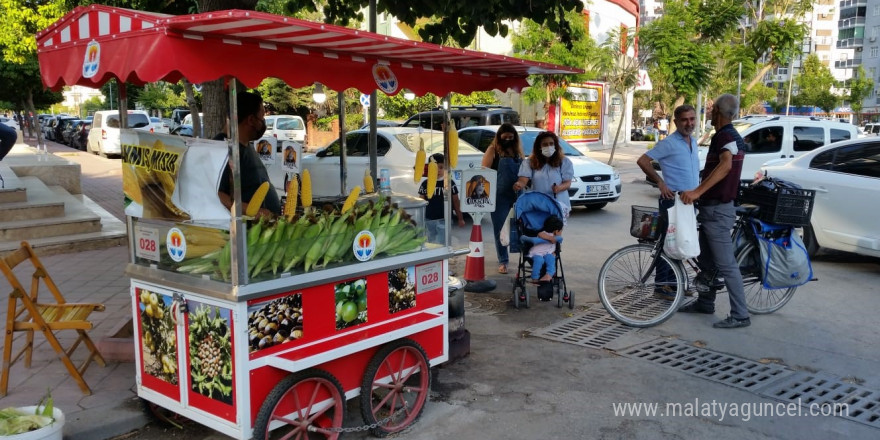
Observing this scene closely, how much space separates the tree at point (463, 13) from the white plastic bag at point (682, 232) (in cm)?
233

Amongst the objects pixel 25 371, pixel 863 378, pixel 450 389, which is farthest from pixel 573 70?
pixel 25 371

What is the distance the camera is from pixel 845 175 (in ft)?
26.6

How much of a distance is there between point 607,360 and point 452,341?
47.9 inches

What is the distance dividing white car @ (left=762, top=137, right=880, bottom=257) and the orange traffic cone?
3636mm

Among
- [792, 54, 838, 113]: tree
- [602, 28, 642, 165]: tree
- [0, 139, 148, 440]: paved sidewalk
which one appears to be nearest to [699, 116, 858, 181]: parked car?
[602, 28, 642, 165]: tree

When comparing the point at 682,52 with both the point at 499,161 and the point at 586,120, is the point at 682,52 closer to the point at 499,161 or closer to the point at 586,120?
the point at 499,161

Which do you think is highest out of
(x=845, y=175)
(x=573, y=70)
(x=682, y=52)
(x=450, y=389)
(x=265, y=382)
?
(x=682, y=52)

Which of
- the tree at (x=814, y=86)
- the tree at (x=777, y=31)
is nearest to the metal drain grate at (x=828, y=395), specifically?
the tree at (x=777, y=31)

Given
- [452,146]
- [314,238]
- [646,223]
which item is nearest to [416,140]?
[646,223]

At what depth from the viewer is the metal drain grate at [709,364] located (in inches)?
190

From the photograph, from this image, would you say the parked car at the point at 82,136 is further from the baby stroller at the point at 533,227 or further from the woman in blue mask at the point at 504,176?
the baby stroller at the point at 533,227

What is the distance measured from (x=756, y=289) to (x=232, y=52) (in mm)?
5533

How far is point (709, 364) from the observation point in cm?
513

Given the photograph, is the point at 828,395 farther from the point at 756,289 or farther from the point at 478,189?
the point at 478,189
